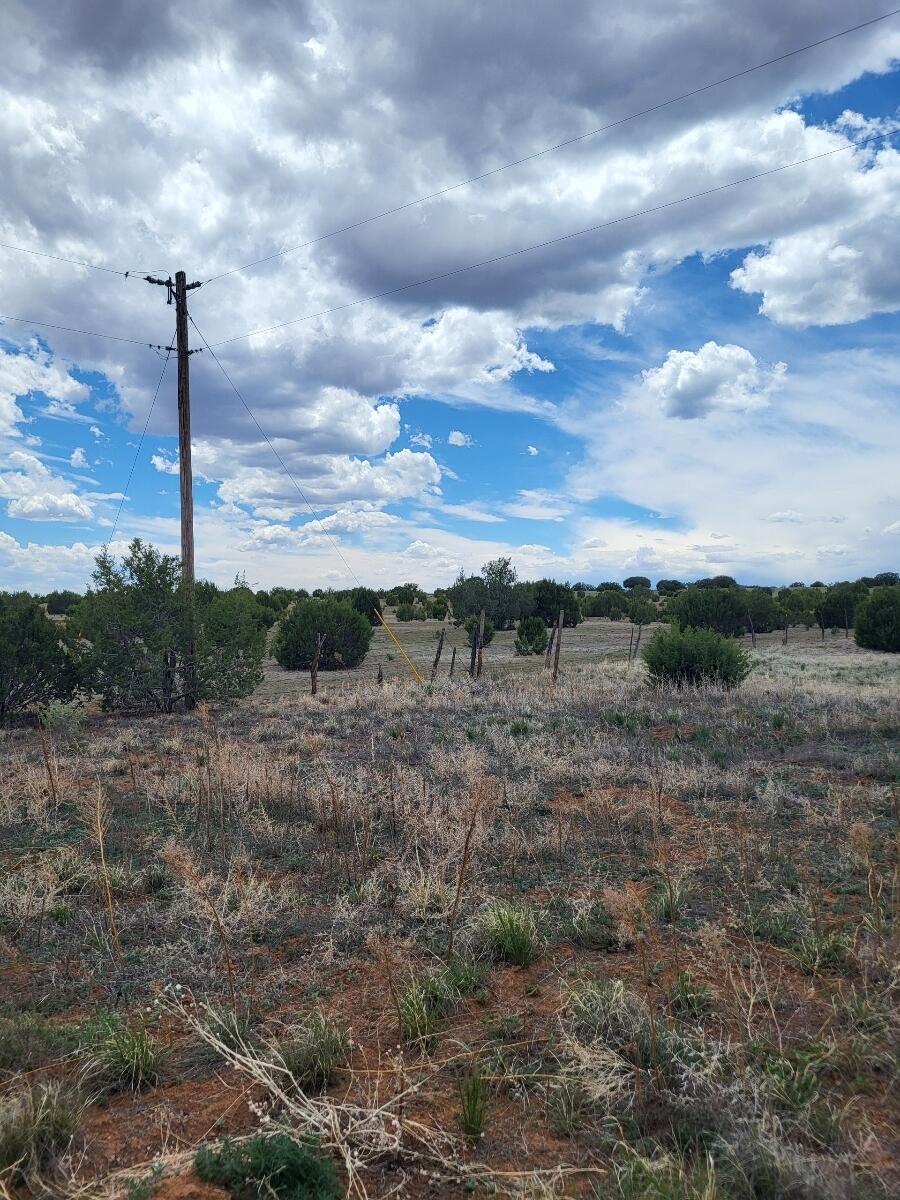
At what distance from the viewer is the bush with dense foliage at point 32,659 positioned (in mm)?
16609

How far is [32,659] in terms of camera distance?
16875mm

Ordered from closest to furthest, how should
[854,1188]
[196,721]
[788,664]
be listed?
[854,1188]
[196,721]
[788,664]

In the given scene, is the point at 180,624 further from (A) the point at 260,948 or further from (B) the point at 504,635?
(B) the point at 504,635

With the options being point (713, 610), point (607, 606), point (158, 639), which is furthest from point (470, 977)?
point (607, 606)

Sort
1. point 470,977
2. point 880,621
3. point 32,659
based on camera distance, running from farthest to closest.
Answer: point 880,621
point 32,659
point 470,977

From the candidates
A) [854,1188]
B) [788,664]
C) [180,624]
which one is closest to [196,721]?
[180,624]

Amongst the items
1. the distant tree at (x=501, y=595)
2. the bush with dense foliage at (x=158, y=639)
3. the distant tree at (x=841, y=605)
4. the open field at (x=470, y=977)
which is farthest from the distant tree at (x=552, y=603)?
the open field at (x=470, y=977)

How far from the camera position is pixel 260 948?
195 inches

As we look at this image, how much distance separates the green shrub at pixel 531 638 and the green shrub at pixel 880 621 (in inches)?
565

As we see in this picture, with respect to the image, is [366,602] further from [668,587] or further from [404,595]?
[668,587]

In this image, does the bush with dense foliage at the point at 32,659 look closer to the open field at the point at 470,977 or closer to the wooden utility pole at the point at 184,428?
the wooden utility pole at the point at 184,428

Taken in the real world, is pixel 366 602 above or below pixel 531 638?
above

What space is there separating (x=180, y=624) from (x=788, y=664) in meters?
21.0

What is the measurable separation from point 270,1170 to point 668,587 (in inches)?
3050
